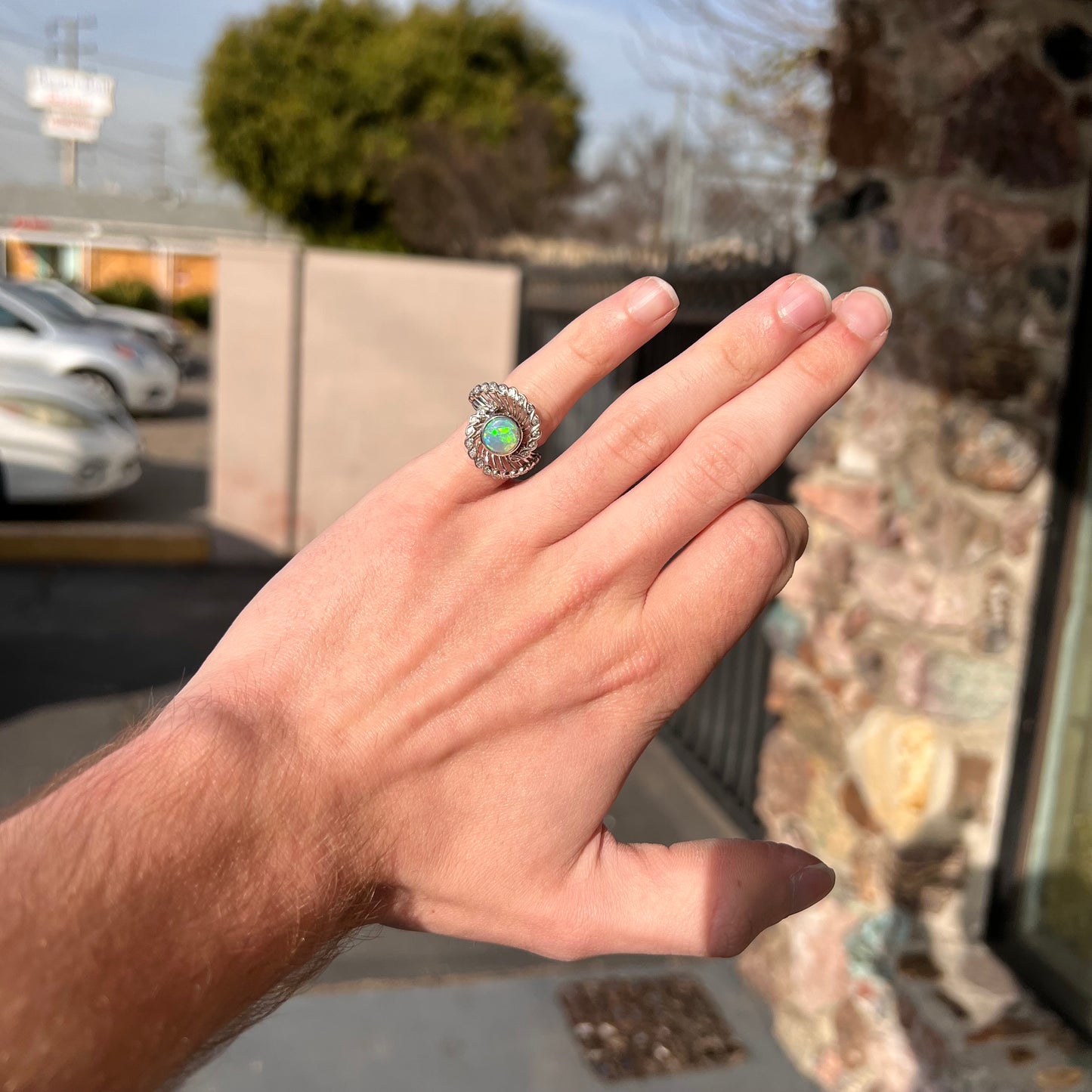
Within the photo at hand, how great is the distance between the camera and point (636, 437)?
1144 mm

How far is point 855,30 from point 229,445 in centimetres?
545

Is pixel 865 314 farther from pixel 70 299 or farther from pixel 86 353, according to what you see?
pixel 70 299

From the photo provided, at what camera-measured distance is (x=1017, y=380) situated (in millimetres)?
2354

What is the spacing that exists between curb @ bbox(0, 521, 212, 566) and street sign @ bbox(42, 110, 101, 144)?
93.0 ft

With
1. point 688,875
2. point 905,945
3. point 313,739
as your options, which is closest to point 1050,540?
point 905,945

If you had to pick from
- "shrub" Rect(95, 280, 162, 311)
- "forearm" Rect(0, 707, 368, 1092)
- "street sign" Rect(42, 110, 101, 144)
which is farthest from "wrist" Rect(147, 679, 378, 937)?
"street sign" Rect(42, 110, 101, 144)

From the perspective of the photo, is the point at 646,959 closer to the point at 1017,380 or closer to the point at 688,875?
the point at 1017,380

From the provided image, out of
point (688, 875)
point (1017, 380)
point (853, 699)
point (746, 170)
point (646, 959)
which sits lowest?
point (646, 959)

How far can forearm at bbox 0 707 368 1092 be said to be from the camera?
78 centimetres

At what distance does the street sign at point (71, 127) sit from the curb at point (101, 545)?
28.3 metres

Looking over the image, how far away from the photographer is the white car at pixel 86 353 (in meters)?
11.9

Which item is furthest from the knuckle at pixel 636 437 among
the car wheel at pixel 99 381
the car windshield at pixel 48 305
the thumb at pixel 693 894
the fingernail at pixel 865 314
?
the car windshield at pixel 48 305

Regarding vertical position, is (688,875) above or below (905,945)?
above

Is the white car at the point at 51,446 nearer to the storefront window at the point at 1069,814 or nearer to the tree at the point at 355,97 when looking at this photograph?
the storefront window at the point at 1069,814
